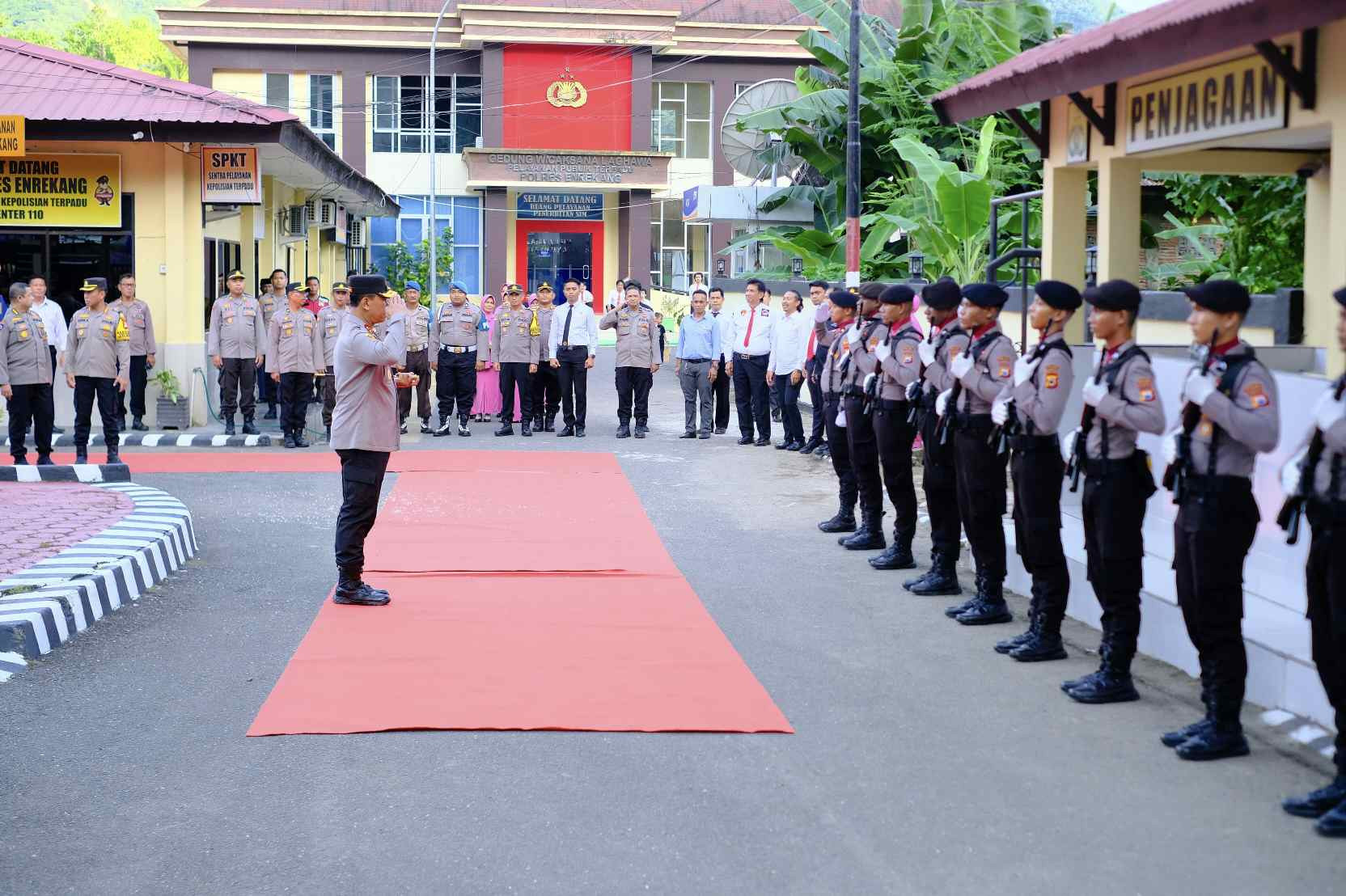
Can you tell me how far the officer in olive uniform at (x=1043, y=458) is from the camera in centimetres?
812

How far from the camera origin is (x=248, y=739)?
259 inches

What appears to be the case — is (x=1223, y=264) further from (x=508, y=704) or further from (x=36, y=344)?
(x=36, y=344)

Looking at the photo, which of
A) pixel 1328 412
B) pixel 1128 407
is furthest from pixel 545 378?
pixel 1328 412

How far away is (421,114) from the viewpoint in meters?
45.6

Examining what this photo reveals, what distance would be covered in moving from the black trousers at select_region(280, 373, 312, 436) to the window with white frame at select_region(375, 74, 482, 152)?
1091 inches

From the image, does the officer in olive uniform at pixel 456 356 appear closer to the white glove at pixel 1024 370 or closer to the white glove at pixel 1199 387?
the white glove at pixel 1024 370

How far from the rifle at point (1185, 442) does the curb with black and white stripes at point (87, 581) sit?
5560mm

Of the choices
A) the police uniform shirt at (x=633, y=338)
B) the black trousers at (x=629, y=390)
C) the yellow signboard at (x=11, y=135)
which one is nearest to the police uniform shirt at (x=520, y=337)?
the police uniform shirt at (x=633, y=338)

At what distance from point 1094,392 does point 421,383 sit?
14.2 metres

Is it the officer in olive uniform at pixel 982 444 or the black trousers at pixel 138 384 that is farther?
the black trousers at pixel 138 384

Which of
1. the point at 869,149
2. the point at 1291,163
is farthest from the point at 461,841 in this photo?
the point at 869,149

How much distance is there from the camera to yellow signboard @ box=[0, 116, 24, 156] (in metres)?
18.4

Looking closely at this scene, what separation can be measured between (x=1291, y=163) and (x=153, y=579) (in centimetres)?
879

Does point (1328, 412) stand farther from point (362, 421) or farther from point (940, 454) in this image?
point (362, 421)
